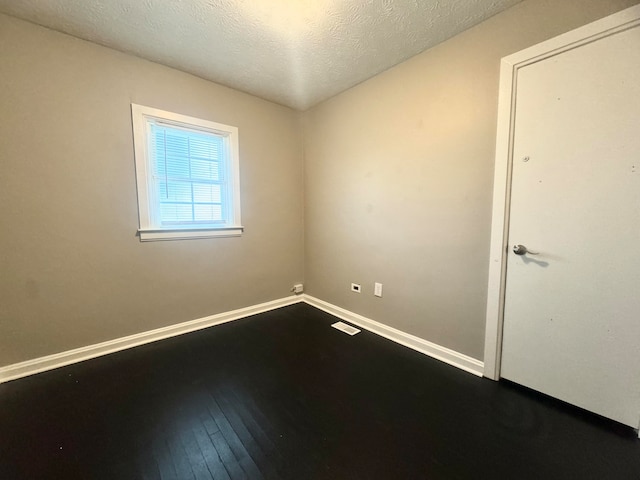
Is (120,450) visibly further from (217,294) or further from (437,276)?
(437,276)

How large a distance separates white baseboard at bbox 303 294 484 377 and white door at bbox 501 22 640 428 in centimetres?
27

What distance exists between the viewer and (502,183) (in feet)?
5.52

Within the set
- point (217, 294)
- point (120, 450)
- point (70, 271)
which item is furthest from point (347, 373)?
point (70, 271)

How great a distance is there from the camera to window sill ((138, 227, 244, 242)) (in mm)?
2258

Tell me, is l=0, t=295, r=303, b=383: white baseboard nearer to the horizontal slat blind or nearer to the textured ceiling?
the horizontal slat blind

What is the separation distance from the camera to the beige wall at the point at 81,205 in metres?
1.76

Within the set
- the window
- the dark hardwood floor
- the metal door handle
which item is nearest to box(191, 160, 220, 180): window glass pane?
the window

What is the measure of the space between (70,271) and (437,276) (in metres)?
2.91

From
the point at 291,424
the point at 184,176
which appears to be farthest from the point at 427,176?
the point at 184,176

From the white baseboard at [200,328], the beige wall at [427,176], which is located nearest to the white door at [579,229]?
the beige wall at [427,176]

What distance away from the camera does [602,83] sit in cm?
134

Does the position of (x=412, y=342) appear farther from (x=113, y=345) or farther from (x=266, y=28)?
(x=266, y=28)

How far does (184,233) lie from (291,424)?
1.90 meters

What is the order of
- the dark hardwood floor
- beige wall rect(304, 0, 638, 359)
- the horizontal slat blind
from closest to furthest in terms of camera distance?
1. the dark hardwood floor
2. beige wall rect(304, 0, 638, 359)
3. the horizontal slat blind
